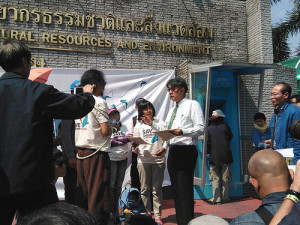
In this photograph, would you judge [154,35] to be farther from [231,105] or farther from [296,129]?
[296,129]

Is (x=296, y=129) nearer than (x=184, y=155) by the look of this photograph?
Yes

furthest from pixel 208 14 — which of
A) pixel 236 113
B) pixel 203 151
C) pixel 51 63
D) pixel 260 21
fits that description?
pixel 51 63

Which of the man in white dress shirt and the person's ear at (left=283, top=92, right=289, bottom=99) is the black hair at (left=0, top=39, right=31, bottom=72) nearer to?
the man in white dress shirt

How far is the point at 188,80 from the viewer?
688 cm

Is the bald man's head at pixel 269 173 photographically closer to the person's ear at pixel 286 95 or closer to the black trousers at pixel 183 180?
the black trousers at pixel 183 180

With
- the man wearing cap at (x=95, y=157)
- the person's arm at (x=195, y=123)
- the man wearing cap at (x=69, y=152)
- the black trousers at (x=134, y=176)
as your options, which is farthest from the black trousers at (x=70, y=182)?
the black trousers at (x=134, y=176)

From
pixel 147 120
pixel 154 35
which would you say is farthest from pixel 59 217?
pixel 154 35

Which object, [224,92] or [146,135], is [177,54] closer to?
[224,92]

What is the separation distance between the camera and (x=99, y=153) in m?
3.31

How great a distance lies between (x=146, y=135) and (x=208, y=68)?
218 cm

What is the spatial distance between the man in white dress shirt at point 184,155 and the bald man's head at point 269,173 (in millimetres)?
1852

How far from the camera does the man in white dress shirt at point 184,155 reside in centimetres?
378

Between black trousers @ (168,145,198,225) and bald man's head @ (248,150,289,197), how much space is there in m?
1.97

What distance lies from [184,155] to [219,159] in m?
2.83
